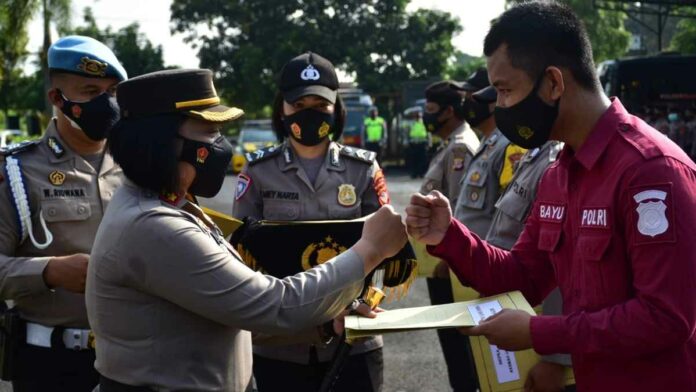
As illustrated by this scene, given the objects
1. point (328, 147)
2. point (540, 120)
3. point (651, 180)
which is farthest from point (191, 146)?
point (328, 147)

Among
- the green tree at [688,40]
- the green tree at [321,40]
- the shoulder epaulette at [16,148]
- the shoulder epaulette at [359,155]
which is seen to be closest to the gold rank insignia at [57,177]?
the shoulder epaulette at [16,148]

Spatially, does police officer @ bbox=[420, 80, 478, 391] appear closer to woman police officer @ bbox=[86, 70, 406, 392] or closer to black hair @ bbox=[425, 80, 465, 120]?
black hair @ bbox=[425, 80, 465, 120]

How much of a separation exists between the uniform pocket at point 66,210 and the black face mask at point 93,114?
11.7 inches

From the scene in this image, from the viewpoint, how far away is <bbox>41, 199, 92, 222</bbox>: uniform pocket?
3.38 metres

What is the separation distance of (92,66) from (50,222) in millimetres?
656

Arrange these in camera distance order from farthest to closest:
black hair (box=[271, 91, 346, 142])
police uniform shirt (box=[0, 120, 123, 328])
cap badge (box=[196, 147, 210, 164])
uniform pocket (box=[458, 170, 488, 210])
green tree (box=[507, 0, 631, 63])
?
green tree (box=[507, 0, 631, 63]), uniform pocket (box=[458, 170, 488, 210]), black hair (box=[271, 91, 346, 142]), police uniform shirt (box=[0, 120, 123, 328]), cap badge (box=[196, 147, 210, 164])

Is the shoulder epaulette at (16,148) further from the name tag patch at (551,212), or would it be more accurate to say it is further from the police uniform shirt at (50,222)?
the name tag patch at (551,212)

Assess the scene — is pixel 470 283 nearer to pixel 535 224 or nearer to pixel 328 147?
pixel 535 224

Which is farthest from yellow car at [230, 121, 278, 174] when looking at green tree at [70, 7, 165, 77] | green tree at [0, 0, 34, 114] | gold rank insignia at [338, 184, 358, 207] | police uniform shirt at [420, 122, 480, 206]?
gold rank insignia at [338, 184, 358, 207]

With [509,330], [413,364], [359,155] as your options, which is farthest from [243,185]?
[413,364]

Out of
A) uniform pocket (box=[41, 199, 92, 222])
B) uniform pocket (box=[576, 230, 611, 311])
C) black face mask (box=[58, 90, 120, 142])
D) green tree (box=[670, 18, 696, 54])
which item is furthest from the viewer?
green tree (box=[670, 18, 696, 54])

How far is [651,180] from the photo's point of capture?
2.24 m

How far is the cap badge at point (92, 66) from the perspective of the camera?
3576 mm

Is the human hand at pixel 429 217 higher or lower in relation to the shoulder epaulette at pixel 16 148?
lower
